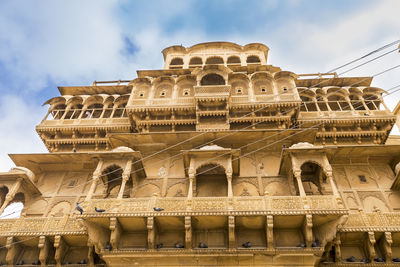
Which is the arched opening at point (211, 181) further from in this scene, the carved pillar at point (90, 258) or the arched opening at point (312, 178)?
the carved pillar at point (90, 258)

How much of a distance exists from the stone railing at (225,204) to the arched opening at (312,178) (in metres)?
1.96

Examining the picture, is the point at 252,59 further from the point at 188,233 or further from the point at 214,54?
the point at 188,233

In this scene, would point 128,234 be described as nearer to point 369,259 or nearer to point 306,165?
point 306,165

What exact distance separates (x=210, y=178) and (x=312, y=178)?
4.12 meters

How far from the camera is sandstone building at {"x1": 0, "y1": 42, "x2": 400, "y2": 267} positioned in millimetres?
9234

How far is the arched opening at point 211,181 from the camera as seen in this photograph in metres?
11.2

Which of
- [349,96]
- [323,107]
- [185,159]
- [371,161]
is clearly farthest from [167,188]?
[349,96]

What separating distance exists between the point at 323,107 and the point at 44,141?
15274mm

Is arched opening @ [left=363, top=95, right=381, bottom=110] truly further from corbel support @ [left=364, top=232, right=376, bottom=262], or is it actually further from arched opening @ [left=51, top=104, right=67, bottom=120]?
arched opening @ [left=51, top=104, right=67, bottom=120]

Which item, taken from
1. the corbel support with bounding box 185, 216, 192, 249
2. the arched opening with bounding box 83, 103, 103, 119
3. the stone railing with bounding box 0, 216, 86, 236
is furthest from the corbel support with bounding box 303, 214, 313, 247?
the arched opening with bounding box 83, 103, 103, 119

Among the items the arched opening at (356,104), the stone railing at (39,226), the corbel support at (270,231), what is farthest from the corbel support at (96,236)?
the arched opening at (356,104)

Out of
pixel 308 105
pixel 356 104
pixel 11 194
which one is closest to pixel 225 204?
pixel 11 194

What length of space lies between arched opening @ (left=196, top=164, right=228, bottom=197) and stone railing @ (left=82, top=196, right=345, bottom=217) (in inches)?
66.5

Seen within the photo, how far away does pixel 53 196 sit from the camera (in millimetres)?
12484
